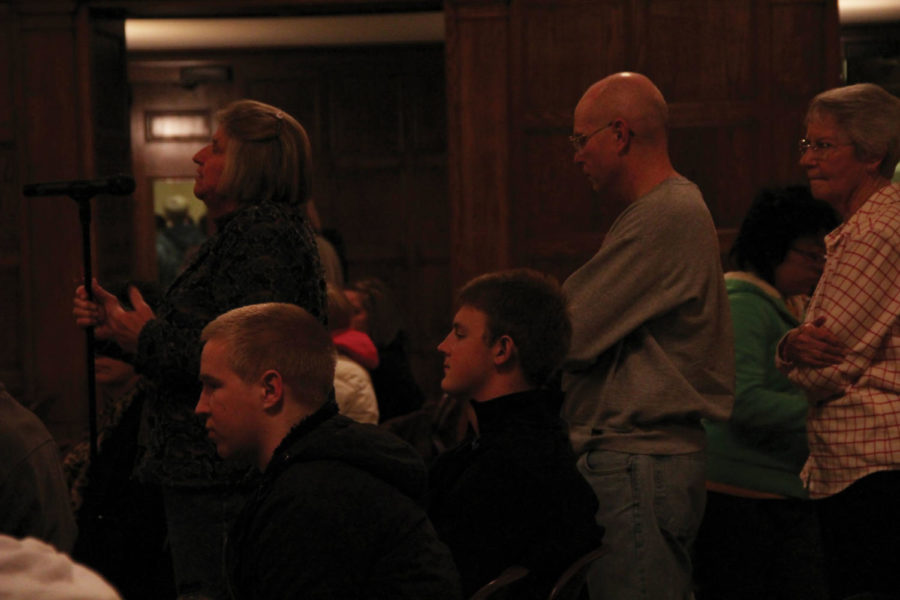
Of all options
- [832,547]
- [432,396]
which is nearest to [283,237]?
[832,547]

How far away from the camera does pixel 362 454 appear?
1854 millimetres

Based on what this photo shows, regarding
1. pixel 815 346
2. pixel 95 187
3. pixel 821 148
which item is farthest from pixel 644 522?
pixel 95 187

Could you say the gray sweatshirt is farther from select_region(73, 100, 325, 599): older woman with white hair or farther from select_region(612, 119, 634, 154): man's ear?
select_region(73, 100, 325, 599): older woman with white hair

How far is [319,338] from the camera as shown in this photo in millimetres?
2061

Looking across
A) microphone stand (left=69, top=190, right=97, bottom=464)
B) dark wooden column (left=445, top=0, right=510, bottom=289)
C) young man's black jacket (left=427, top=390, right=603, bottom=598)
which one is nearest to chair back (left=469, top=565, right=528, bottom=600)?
young man's black jacket (left=427, top=390, right=603, bottom=598)

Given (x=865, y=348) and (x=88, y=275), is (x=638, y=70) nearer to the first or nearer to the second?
(x=865, y=348)

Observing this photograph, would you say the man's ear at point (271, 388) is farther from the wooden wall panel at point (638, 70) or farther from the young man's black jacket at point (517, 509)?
the wooden wall panel at point (638, 70)

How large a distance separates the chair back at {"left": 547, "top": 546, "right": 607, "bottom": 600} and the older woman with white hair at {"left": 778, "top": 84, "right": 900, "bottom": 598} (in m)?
0.68

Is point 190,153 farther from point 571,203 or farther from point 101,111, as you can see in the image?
point 571,203

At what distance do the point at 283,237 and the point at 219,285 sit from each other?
0.17 metres

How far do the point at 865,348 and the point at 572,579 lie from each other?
0.88 m

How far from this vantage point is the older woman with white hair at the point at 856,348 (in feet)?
8.17

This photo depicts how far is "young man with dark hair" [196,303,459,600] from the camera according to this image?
5.83 ft

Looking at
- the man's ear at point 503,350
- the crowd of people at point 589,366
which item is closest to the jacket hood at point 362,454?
the crowd of people at point 589,366
